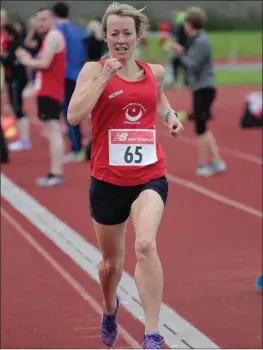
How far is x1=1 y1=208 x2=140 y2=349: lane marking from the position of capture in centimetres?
684

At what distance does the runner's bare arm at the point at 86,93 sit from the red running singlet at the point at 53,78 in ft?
21.9

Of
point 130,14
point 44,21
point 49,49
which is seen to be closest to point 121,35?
point 130,14

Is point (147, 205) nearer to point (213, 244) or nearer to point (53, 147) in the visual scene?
point (213, 244)

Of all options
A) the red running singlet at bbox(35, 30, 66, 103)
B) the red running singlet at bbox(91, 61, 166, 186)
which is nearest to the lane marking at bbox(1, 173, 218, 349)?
the red running singlet at bbox(35, 30, 66, 103)

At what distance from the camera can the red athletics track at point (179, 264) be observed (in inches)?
276

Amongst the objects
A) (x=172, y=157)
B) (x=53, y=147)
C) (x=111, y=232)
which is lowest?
(x=172, y=157)

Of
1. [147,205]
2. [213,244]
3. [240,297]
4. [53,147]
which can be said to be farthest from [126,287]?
[53,147]

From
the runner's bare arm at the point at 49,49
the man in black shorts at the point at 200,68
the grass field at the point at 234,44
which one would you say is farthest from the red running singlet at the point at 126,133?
the grass field at the point at 234,44

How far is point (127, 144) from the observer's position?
18.5 feet

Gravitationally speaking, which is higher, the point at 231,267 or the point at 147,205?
the point at 147,205

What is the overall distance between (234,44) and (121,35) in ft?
136

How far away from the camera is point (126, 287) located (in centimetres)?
805

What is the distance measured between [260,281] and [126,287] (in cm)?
112

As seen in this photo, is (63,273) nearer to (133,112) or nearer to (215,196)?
(133,112)
